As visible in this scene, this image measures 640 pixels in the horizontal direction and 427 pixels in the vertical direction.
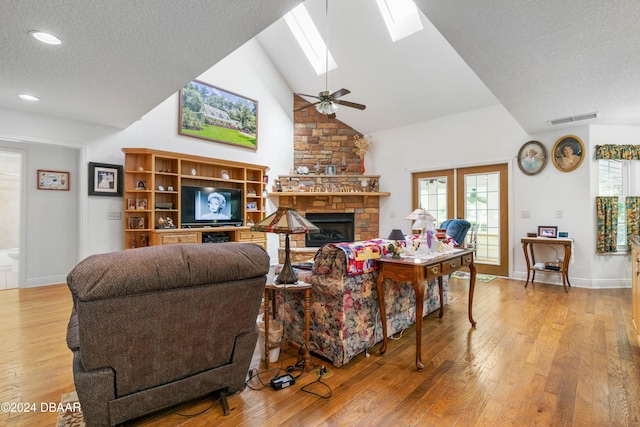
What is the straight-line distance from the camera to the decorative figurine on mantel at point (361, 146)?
22.6 feet

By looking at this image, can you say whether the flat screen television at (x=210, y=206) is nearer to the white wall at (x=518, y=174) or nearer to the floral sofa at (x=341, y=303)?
the white wall at (x=518, y=174)

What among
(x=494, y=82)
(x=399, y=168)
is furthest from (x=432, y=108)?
(x=494, y=82)

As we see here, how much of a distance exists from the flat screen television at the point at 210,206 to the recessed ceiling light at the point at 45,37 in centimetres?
307

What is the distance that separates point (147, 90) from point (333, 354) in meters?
3.24

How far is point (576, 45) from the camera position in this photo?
2.38m

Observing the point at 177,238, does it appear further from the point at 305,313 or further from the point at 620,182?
the point at 620,182

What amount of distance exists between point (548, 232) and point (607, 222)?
74 centimetres

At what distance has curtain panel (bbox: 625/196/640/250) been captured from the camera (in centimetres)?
450

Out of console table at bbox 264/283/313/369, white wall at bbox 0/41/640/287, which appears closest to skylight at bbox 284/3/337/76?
white wall at bbox 0/41/640/287

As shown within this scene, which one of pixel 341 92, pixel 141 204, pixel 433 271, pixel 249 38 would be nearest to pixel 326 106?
pixel 341 92

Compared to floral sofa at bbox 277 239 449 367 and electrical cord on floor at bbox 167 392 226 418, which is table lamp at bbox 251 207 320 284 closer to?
floral sofa at bbox 277 239 449 367

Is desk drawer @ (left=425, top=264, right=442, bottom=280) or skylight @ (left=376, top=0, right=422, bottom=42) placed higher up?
skylight @ (left=376, top=0, right=422, bottom=42)

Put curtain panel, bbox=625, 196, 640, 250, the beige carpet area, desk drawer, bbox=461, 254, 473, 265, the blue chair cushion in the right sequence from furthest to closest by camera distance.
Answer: curtain panel, bbox=625, 196, 640, 250 < the blue chair cushion < desk drawer, bbox=461, 254, 473, 265 < the beige carpet area

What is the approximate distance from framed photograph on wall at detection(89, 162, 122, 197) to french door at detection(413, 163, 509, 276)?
563 cm
